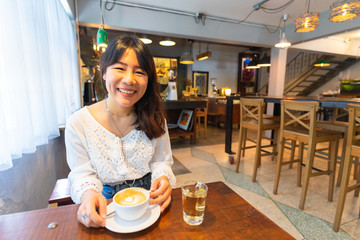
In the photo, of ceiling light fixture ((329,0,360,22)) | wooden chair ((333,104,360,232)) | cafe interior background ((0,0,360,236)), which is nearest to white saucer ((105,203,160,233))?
cafe interior background ((0,0,360,236))

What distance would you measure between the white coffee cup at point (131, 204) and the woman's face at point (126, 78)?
1.24 feet

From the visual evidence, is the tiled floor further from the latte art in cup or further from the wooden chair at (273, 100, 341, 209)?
the latte art in cup

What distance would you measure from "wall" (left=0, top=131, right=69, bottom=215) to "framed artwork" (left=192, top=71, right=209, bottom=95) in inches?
271

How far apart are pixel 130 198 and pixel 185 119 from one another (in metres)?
3.36

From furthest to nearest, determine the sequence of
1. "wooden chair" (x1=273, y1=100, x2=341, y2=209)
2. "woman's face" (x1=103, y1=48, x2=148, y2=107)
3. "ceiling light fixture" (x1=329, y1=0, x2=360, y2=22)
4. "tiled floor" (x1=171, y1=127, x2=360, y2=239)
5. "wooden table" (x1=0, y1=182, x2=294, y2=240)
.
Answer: "ceiling light fixture" (x1=329, y1=0, x2=360, y2=22) → "wooden chair" (x1=273, y1=100, x2=341, y2=209) → "tiled floor" (x1=171, y1=127, x2=360, y2=239) → "woman's face" (x1=103, y1=48, x2=148, y2=107) → "wooden table" (x1=0, y1=182, x2=294, y2=240)

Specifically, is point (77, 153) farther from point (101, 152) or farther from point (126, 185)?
point (126, 185)

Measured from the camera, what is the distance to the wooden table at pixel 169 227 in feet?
1.48

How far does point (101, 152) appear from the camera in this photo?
2.56 ft

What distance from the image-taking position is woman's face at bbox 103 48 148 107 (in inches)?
28.2

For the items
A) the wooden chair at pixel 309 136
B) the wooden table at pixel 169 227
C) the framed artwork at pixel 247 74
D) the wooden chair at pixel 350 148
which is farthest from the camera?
the framed artwork at pixel 247 74

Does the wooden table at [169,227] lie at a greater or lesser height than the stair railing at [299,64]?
lesser

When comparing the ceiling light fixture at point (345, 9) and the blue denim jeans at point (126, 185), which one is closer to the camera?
the blue denim jeans at point (126, 185)

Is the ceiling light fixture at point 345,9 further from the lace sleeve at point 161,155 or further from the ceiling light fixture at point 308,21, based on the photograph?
the lace sleeve at point 161,155

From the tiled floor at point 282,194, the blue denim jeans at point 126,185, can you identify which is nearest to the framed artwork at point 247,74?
the tiled floor at point 282,194
